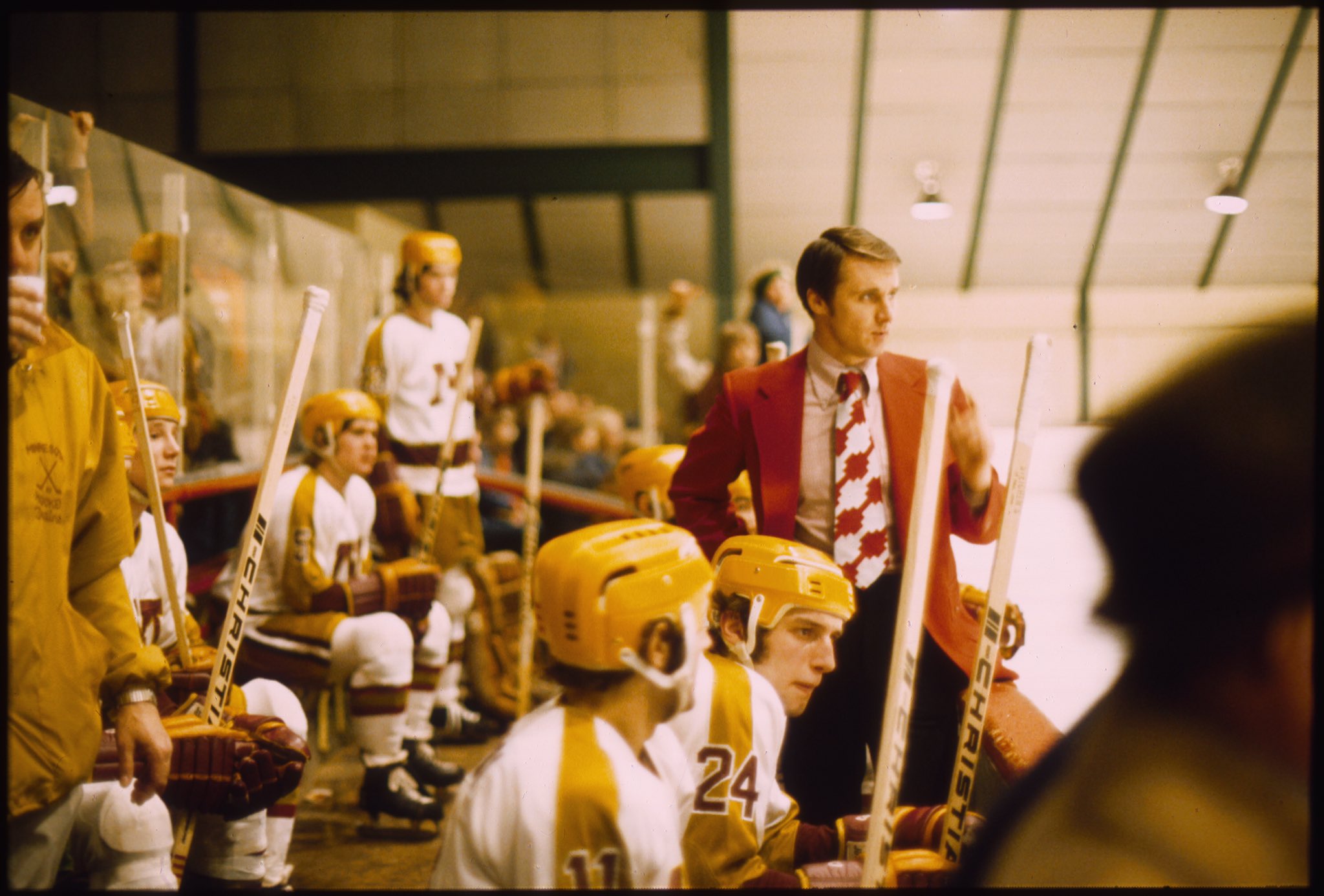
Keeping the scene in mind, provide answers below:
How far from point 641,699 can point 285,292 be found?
4.79 m

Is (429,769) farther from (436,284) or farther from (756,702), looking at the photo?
(756,702)

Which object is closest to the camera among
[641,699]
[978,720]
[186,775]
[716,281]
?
[641,699]

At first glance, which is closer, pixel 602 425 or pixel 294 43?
pixel 602 425

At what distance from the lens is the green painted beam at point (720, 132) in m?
9.33

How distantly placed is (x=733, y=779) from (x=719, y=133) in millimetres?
7948

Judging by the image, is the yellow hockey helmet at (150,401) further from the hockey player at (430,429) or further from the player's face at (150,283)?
the hockey player at (430,429)

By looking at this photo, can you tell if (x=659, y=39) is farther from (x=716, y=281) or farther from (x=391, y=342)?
(x=391, y=342)

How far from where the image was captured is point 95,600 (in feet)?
6.30

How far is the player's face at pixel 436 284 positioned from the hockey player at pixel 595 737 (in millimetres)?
3253

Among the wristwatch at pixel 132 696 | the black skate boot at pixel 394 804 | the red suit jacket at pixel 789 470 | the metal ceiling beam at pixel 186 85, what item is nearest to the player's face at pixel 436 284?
the black skate boot at pixel 394 804

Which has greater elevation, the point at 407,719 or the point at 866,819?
the point at 866,819

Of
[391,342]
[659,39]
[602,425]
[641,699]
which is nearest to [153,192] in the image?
[391,342]

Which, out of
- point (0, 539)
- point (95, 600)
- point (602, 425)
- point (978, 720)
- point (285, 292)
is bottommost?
point (602, 425)

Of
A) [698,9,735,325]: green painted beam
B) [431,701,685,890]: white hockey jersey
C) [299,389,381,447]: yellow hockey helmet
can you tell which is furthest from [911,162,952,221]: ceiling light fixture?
[431,701,685,890]: white hockey jersey
